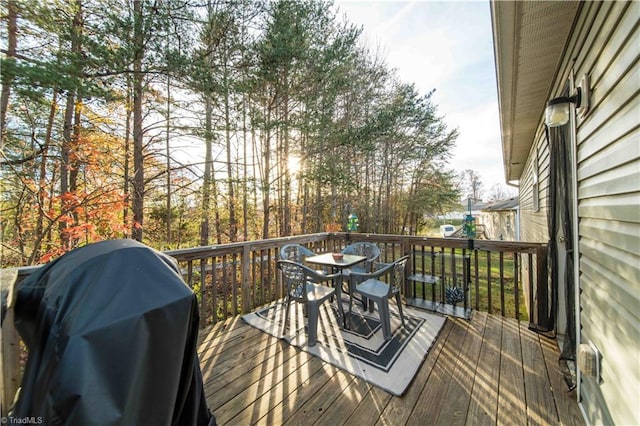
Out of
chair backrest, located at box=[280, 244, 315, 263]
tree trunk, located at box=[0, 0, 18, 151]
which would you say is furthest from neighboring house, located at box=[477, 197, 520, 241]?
tree trunk, located at box=[0, 0, 18, 151]

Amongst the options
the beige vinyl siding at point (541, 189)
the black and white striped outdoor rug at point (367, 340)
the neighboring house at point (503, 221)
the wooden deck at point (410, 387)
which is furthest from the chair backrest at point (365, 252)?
the neighboring house at point (503, 221)

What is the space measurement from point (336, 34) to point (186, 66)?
4.24m

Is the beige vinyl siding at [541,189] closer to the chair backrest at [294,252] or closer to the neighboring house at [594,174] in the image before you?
the neighboring house at [594,174]

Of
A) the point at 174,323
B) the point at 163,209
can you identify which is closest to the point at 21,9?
the point at 163,209

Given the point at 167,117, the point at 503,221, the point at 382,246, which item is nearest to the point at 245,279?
the point at 382,246

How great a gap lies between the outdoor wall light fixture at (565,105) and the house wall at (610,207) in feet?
0.26

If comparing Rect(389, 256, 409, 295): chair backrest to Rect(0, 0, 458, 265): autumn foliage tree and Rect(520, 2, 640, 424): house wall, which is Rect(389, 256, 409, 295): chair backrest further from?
Rect(0, 0, 458, 265): autumn foliage tree

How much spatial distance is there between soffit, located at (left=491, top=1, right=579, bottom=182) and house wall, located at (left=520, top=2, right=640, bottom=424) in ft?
0.75

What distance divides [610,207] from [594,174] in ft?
1.15

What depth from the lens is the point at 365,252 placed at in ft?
12.9

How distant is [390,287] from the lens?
2807 millimetres

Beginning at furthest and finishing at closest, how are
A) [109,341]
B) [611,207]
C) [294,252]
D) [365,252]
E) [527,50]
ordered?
[365,252]
[294,252]
[527,50]
[611,207]
[109,341]

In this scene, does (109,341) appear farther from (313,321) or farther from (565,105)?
(565,105)

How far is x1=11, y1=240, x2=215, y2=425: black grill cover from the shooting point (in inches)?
26.2
